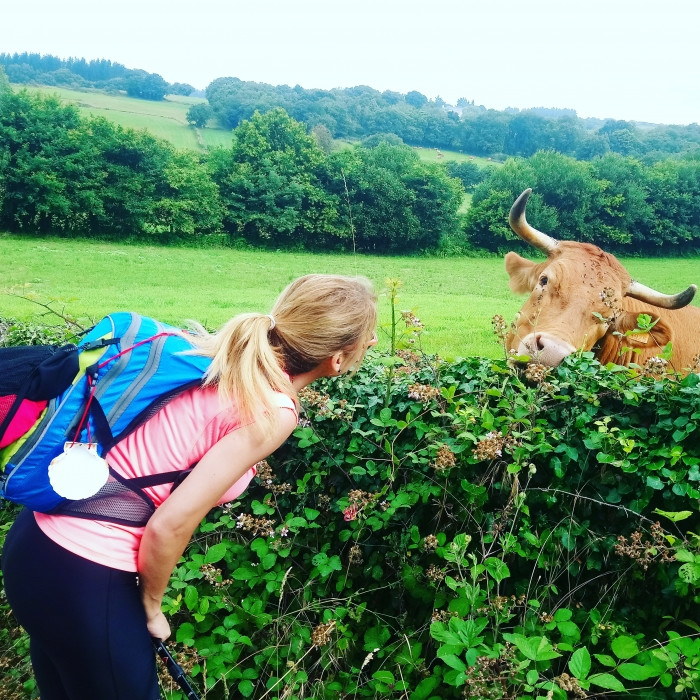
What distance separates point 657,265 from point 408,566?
71.6 feet

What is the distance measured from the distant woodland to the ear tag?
25.2m

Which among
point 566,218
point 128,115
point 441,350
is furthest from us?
point 128,115

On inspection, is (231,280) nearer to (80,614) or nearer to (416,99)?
(80,614)

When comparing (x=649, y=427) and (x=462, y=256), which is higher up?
(x=649, y=427)

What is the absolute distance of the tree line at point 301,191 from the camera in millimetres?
26500

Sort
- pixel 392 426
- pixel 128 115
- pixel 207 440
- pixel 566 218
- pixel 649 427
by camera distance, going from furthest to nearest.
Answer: pixel 128 115, pixel 566 218, pixel 392 426, pixel 649 427, pixel 207 440

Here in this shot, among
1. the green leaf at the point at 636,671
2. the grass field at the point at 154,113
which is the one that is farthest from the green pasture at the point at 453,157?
the green leaf at the point at 636,671

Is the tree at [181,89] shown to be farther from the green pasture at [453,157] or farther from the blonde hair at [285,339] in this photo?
the blonde hair at [285,339]

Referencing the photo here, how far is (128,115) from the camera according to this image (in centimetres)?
4619

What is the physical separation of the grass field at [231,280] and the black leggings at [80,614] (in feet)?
23.2

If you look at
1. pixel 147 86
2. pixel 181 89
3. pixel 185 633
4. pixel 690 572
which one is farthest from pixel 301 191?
pixel 690 572

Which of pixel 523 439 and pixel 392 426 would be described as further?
pixel 392 426

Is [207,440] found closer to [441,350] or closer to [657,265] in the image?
[441,350]

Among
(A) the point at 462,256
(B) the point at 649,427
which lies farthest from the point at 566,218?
(B) the point at 649,427
